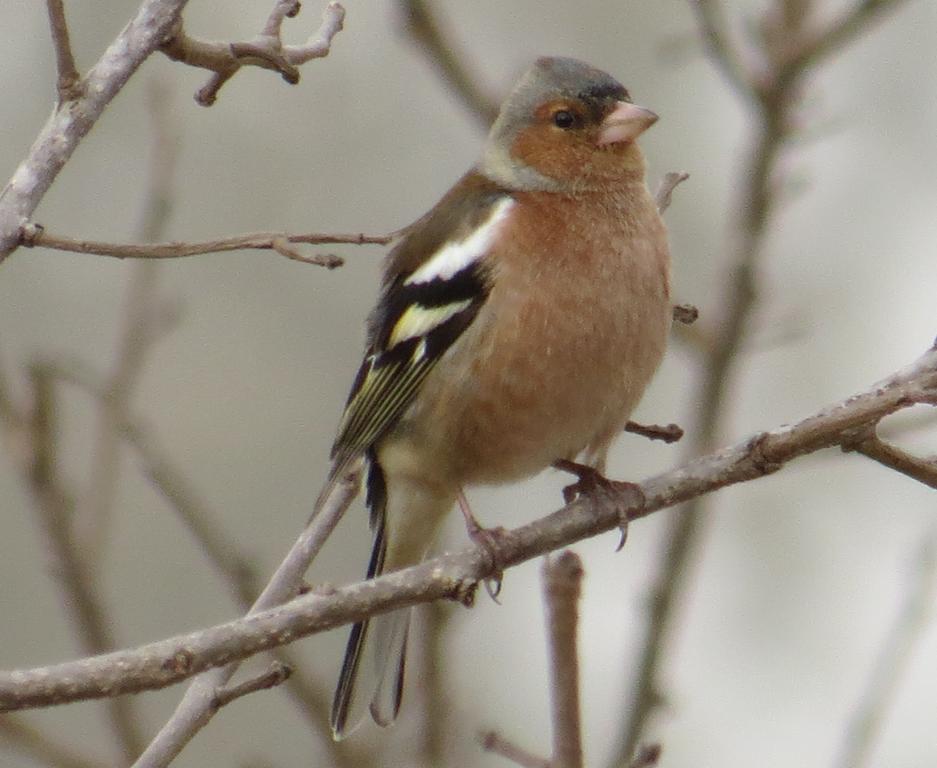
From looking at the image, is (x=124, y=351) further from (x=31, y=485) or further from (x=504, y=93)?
(x=504, y=93)

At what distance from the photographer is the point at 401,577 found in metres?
2.83

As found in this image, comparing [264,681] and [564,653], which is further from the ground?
[564,653]

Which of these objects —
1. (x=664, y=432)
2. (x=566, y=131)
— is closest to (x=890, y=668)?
(x=664, y=432)

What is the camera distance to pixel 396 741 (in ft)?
13.8

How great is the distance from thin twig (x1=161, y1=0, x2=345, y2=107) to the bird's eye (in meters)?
1.98

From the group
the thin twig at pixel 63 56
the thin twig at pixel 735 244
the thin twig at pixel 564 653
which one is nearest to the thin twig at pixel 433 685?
the thin twig at pixel 735 244

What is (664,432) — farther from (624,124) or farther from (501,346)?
(624,124)

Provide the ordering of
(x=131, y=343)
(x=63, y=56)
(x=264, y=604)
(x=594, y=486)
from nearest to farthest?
(x=63, y=56)
(x=264, y=604)
(x=131, y=343)
(x=594, y=486)

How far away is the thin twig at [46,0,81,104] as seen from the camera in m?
2.49

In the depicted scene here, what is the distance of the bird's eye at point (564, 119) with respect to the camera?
4871mm

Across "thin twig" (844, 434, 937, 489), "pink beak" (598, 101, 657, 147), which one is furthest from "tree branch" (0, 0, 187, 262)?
"pink beak" (598, 101, 657, 147)

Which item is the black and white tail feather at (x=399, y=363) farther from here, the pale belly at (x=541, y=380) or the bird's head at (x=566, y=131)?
the bird's head at (x=566, y=131)

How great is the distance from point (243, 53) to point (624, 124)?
2.15m

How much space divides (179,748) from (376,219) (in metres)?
8.31
